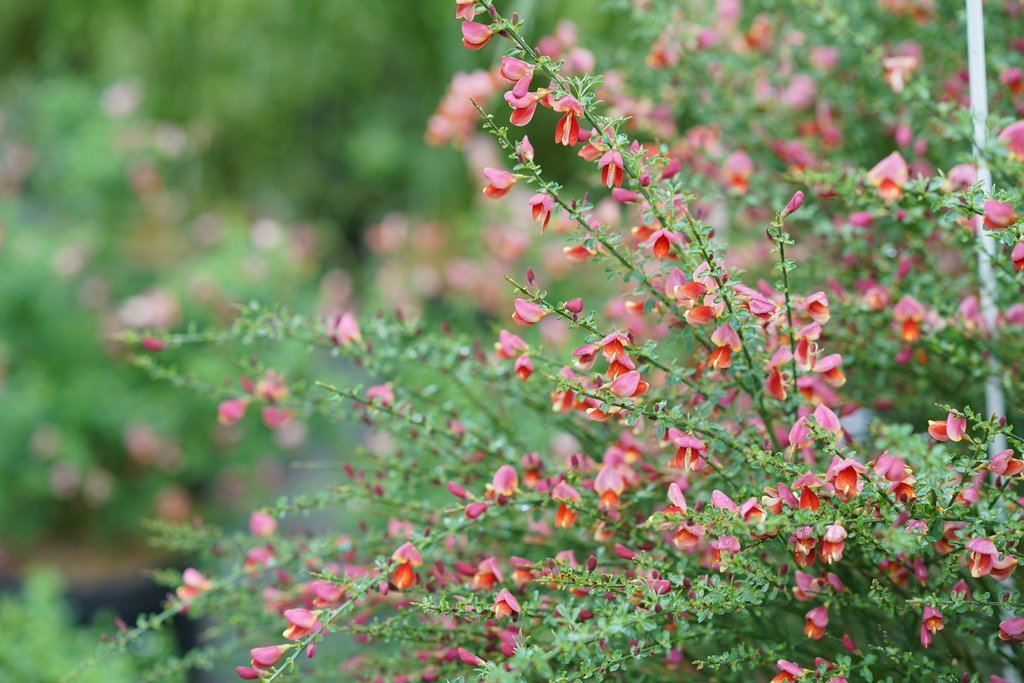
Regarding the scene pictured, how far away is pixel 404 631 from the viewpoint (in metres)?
0.65

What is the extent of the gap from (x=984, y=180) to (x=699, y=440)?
0.87 feet

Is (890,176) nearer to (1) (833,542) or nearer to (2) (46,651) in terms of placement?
(1) (833,542)

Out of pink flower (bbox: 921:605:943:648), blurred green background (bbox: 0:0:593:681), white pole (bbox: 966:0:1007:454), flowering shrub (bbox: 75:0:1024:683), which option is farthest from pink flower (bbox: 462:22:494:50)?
blurred green background (bbox: 0:0:593:681)

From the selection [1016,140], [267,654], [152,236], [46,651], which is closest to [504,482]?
[267,654]

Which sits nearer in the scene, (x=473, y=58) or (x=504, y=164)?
(x=473, y=58)

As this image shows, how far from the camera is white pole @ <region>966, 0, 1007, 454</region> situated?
675 millimetres

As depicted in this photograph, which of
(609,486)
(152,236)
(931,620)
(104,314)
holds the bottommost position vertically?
(931,620)

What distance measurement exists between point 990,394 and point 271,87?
8.13ft

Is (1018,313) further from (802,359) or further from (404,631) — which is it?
(404,631)

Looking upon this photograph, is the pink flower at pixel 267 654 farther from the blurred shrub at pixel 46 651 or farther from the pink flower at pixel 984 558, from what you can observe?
the pink flower at pixel 984 558

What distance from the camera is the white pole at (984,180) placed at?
675mm

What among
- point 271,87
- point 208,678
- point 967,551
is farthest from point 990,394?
point 271,87

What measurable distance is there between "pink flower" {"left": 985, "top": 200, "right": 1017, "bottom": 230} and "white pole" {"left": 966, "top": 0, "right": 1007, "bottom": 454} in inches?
3.4

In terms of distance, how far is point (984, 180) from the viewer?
24.7 inches
